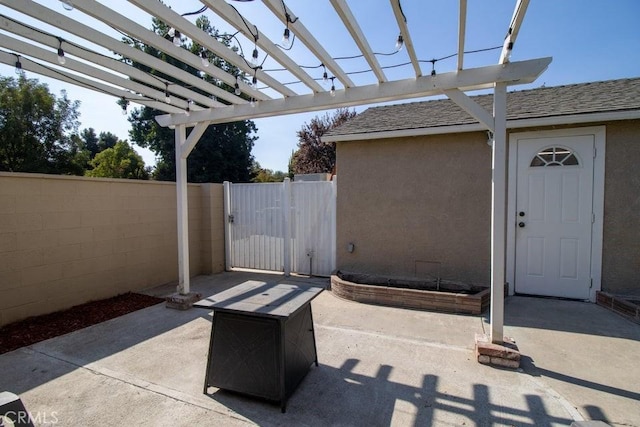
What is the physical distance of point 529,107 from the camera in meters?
→ 5.25

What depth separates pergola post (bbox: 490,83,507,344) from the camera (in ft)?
10.4

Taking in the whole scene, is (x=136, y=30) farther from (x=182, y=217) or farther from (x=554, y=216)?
(x=554, y=216)

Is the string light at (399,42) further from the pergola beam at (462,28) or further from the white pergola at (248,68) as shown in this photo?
the pergola beam at (462,28)

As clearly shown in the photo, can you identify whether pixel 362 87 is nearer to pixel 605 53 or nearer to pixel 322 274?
pixel 322 274

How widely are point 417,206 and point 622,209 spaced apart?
2818 millimetres

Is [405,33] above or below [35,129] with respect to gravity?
below

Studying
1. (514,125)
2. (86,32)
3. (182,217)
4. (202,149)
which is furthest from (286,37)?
(202,149)

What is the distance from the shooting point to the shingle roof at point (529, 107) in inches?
186

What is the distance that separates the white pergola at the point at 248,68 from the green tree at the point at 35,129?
17179 millimetres

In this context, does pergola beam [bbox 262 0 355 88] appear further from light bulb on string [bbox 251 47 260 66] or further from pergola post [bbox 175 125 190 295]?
pergola post [bbox 175 125 190 295]

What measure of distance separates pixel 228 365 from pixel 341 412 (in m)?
0.96

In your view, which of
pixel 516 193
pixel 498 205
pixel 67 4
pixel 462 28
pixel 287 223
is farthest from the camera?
pixel 287 223

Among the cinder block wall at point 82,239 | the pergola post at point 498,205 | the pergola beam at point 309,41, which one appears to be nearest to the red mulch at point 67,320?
the cinder block wall at point 82,239

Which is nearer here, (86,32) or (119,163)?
(86,32)
